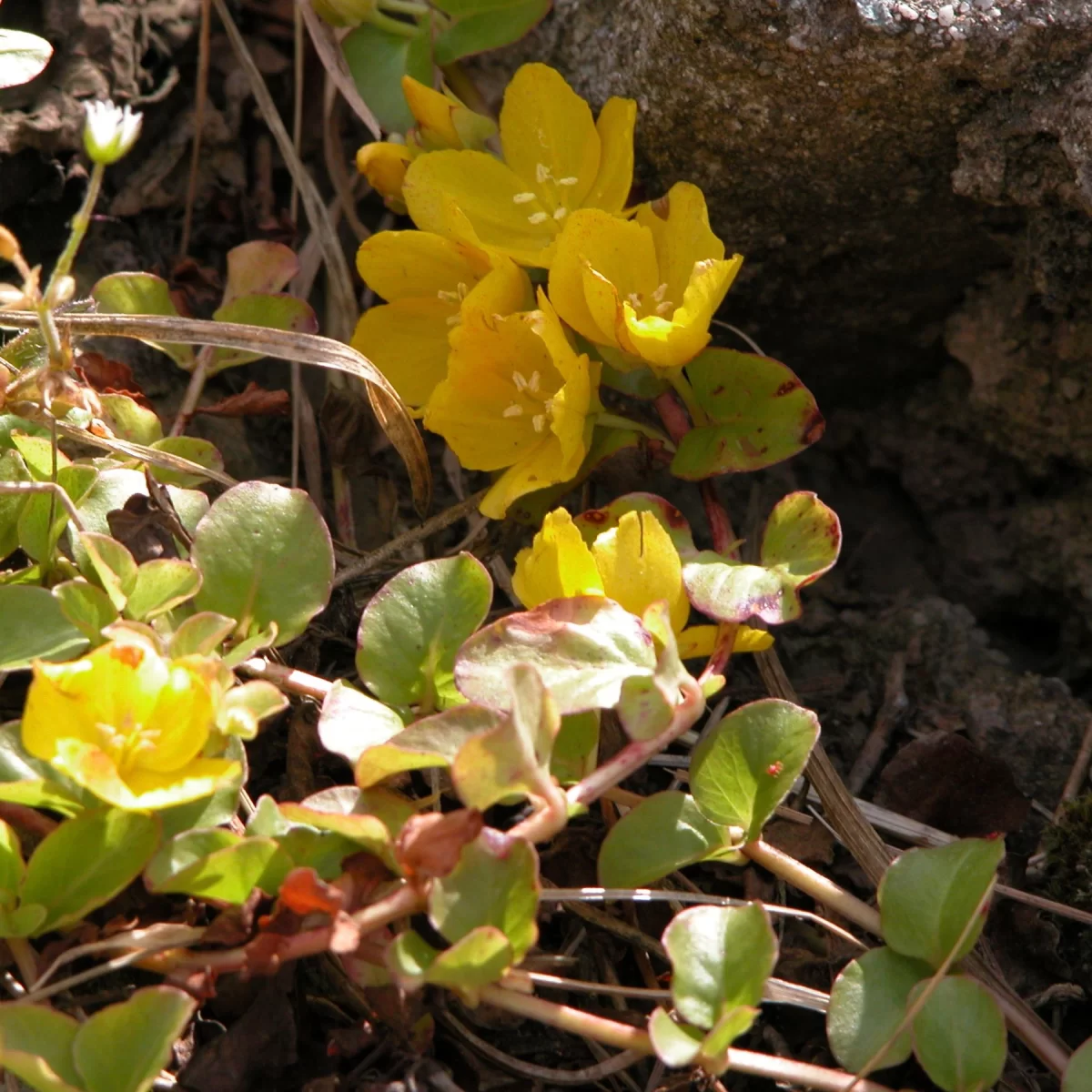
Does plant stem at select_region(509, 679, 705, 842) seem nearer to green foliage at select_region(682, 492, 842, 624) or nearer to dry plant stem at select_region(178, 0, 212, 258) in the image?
green foliage at select_region(682, 492, 842, 624)

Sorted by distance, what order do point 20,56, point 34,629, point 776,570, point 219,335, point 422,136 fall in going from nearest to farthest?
point 34,629
point 776,570
point 219,335
point 20,56
point 422,136

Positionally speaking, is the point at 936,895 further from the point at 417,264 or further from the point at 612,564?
the point at 417,264

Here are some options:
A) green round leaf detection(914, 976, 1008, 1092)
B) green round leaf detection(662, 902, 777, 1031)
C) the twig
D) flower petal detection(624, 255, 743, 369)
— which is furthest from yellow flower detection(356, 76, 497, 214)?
green round leaf detection(914, 976, 1008, 1092)

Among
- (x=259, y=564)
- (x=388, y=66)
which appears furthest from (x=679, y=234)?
(x=259, y=564)

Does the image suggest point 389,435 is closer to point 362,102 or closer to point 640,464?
point 640,464

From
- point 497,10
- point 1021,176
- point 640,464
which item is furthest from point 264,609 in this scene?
point 1021,176

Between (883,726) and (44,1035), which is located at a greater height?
(883,726)

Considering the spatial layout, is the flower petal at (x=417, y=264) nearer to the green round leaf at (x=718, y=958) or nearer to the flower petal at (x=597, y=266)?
the flower petal at (x=597, y=266)
